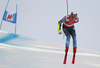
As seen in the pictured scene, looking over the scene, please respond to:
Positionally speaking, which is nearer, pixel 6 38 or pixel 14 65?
pixel 14 65

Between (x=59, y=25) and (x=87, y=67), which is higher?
(x=59, y=25)

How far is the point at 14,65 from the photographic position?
14.5 ft

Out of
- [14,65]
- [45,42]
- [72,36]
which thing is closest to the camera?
[14,65]

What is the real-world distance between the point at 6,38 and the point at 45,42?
70.0 inches

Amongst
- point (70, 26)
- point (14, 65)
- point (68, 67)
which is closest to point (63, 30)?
point (70, 26)

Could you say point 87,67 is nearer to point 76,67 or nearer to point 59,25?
point 76,67

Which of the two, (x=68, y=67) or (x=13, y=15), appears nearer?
(x=68, y=67)

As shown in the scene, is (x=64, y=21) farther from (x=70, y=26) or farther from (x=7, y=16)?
(x=7, y=16)

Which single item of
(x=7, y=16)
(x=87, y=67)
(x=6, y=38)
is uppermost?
(x=7, y=16)

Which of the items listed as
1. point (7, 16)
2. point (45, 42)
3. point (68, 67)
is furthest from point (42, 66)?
point (7, 16)

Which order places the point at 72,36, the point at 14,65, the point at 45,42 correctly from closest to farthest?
the point at 14,65, the point at 72,36, the point at 45,42

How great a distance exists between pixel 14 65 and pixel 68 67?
3.87 feet

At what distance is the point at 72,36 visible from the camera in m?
4.72

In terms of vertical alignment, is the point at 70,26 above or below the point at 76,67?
above
